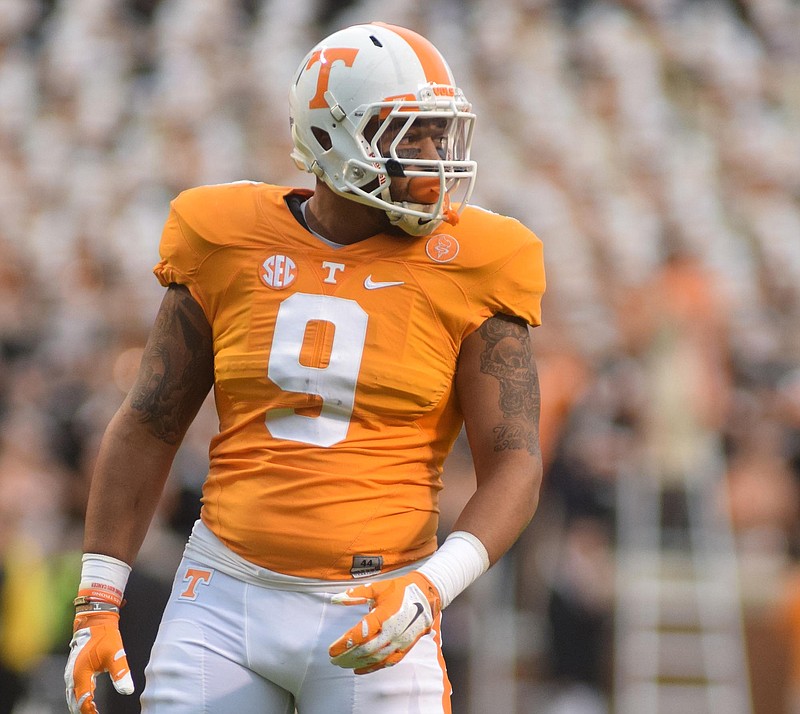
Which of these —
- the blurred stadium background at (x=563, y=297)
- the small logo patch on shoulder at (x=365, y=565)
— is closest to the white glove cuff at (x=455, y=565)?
the small logo patch on shoulder at (x=365, y=565)

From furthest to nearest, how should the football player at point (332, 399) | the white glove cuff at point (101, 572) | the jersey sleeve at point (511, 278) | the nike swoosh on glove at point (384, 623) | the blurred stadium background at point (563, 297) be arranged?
the blurred stadium background at point (563, 297) < the white glove cuff at point (101, 572) < the jersey sleeve at point (511, 278) < the football player at point (332, 399) < the nike swoosh on glove at point (384, 623)

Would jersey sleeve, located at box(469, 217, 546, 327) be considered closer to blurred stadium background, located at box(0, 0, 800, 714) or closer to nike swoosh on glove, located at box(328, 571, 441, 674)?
nike swoosh on glove, located at box(328, 571, 441, 674)

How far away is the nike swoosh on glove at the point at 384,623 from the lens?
279 centimetres

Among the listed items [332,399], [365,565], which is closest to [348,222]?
[332,399]

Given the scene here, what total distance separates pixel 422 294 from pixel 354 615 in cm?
66

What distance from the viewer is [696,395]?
23.3 feet

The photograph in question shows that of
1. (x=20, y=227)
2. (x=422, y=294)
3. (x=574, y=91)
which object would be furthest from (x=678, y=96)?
(x=422, y=294)

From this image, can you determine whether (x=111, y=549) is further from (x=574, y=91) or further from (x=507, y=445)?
(x=574, y=91)

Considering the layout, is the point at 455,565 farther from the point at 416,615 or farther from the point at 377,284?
the point at 377,284

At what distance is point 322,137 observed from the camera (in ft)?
10.8

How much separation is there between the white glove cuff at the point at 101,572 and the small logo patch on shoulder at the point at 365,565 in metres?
0.55

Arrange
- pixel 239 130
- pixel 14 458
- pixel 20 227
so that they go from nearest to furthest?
pixel 14 458 < pixel 20 227 < pixel 239 130

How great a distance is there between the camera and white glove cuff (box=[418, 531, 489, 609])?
294 centimetres

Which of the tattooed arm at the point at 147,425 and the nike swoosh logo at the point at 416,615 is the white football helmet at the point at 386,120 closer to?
the tattooed arm at the point at 147,425
